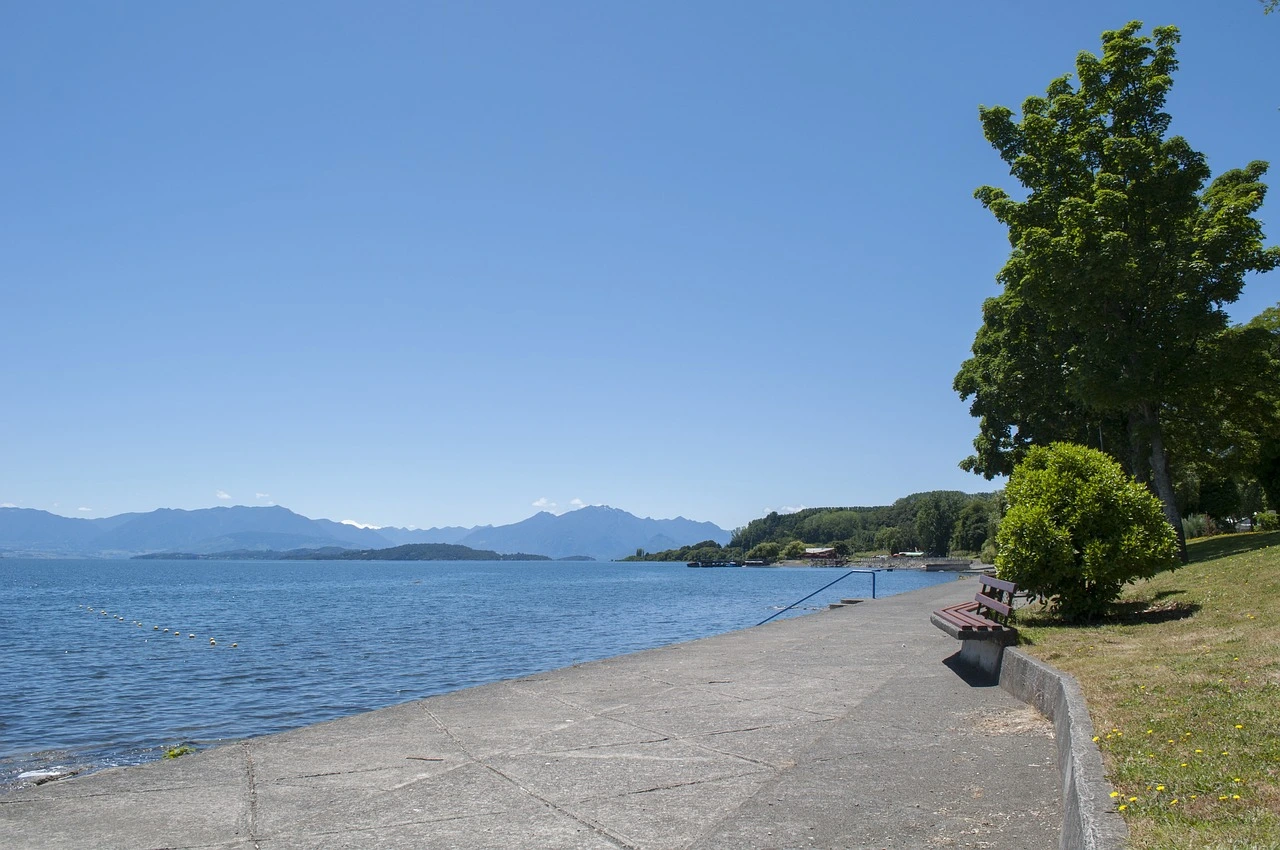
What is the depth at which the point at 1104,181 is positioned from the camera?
935 inches

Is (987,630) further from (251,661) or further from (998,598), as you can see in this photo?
(251,661)

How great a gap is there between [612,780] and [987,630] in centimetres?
550

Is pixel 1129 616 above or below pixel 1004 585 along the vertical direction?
below

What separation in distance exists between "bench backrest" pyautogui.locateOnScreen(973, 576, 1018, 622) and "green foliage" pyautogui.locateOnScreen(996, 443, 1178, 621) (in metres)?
0.25

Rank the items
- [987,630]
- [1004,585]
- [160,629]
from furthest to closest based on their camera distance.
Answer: [160,629], [1004,585], [987,630]

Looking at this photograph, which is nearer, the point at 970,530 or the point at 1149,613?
the point at 1149,613

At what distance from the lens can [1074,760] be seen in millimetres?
5035

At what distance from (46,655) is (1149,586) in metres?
30.1

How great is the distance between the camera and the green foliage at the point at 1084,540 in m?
11.5

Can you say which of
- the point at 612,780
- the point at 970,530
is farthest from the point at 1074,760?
the point at 970,530

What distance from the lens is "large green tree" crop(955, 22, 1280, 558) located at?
76.9ft

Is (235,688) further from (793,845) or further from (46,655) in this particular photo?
(793,845)

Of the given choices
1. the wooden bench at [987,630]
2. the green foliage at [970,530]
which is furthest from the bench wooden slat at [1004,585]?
the green foliage at [970,530]

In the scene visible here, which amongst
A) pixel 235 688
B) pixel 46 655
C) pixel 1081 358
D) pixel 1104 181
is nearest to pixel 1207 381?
pixel 1081 358
